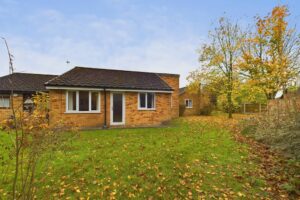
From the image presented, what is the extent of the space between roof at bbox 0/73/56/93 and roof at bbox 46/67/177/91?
5.49 meters

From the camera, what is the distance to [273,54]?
18078 millimetres

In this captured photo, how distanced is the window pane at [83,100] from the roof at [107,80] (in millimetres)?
658

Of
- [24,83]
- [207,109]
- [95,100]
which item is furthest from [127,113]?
[207,109]

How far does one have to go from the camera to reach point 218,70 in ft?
70.1

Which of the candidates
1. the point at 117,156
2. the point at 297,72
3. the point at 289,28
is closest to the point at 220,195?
the point at 117,156

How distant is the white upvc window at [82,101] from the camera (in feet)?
41.3

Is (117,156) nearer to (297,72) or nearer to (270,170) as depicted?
(270,170)

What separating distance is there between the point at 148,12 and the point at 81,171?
12178mm

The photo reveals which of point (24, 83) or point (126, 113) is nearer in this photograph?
point (126, 113)

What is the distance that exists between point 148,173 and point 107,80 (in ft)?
33.9

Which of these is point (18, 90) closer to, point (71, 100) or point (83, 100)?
point (71, 100)

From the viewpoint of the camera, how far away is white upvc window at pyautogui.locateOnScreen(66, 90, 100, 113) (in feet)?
41.3

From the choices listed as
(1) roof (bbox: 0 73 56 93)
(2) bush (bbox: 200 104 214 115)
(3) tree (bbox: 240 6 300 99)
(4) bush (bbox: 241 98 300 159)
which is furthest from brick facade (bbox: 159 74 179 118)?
(1) roof (bbox: 0 73 56 93)

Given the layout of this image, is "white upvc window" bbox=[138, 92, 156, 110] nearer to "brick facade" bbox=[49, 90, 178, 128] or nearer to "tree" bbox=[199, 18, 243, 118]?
"brick facade" bbox=[49, 90, 178, 128]
